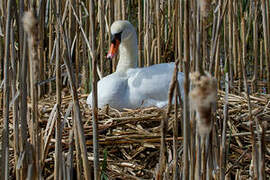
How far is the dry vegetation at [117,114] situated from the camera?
47.5 inches

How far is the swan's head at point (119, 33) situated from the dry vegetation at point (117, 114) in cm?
11

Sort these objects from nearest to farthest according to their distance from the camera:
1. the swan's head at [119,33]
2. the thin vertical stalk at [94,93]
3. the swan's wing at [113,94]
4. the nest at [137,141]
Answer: the thin vertical stalk at [94,93] < the nest at [137,141] < the swan's wing at [113,94] < the swan's head at [119,33]

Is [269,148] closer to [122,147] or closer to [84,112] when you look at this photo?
[122,147]

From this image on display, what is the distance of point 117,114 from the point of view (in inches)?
105

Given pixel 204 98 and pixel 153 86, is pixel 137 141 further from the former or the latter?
pixel 204 98

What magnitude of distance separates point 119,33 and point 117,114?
0.61 m

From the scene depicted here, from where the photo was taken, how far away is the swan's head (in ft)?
9.92

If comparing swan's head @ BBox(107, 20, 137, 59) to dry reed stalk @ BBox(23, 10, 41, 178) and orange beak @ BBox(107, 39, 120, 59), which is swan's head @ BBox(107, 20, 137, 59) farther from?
dry reed stalk @ BBox(23, 10, 41, 178)

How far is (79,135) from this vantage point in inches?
54.1

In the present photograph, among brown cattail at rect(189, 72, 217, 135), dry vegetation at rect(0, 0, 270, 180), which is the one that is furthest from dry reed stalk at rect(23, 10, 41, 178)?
brown cattail at rect(189, 72, 217, 135)

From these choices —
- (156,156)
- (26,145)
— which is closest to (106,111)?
(156,156)

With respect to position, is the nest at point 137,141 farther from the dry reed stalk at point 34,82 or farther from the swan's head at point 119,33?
the dry reed stalk at point 34,82

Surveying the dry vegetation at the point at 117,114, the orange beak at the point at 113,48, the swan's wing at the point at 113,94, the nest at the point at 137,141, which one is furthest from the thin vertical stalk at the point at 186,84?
the orange beak at the point at 113,48

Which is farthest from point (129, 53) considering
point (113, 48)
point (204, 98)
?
point (204, 98)
